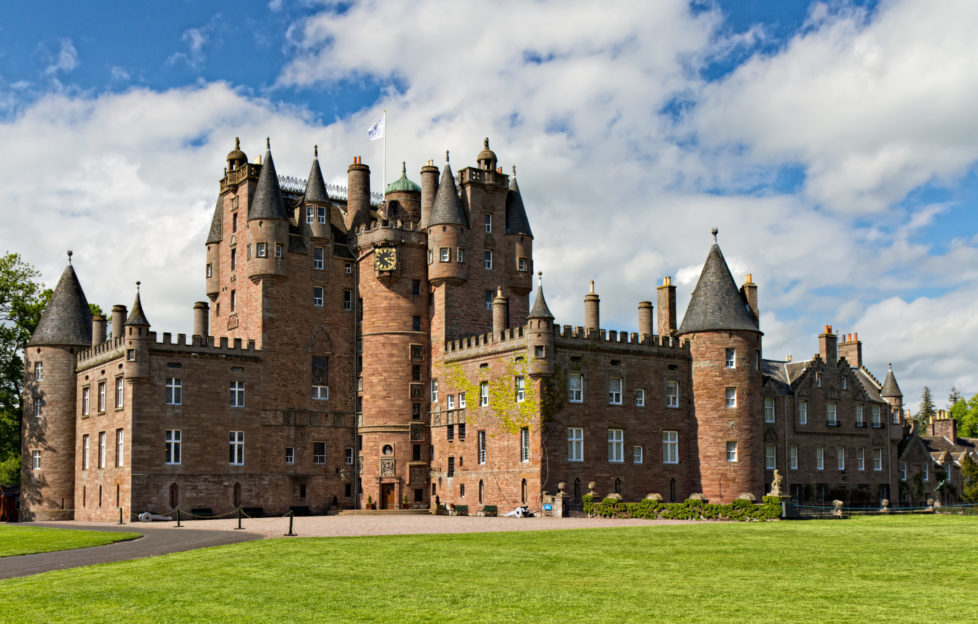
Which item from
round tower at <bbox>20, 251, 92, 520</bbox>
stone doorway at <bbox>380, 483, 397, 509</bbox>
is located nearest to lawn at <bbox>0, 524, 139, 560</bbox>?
round tower at <bbox>20, 251, 92, 520</bbox>

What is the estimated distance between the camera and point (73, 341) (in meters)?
67.9

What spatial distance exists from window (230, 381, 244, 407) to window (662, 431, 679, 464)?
25295 mm

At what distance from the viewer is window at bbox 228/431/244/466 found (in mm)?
62062

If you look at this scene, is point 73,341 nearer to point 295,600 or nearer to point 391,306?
point 391,306

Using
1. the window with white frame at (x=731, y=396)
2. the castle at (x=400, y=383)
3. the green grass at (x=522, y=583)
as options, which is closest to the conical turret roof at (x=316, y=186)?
the castle at (x=400, y=383)

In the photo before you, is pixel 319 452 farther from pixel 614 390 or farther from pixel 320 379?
pixel 614 390

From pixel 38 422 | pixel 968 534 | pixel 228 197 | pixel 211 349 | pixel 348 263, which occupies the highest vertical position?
pixel 228 197

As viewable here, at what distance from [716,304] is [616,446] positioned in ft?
34.9

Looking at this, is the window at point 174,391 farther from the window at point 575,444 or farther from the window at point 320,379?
the window at point 575,444

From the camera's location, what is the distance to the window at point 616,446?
61156 mm

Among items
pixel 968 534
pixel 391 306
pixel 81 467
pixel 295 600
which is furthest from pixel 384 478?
pixel 295 600

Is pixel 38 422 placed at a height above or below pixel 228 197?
below

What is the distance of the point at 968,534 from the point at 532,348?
2685cm

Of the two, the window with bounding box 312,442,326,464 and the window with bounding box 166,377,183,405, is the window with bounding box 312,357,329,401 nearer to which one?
the window with bounding box 312,442,326,464
